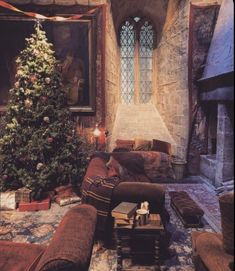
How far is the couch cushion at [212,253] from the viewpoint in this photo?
176 cm

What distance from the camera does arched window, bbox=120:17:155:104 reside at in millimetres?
7934

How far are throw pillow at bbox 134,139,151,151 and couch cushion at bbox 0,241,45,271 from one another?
4429 millimetres

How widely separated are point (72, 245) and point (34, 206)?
3.04 m

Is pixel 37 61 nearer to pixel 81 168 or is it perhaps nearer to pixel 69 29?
pixel 69 29

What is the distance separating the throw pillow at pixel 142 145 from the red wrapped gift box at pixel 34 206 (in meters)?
2.55

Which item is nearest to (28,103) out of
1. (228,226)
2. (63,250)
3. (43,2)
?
(43,2)

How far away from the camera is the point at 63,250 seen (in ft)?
5.88

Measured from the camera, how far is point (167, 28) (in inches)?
282

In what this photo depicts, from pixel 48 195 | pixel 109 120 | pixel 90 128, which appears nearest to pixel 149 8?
pixel 109 120

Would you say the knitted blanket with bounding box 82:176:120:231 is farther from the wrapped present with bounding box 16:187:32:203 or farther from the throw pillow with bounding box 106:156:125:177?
the wrapped present with bounding box 16:187:32:203

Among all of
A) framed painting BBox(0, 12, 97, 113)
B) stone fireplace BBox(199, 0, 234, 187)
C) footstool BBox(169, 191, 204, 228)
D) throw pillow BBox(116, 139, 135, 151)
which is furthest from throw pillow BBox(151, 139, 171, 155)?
footstool BBox(169, 191, 204, 228)

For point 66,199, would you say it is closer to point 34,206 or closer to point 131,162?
point 34,206

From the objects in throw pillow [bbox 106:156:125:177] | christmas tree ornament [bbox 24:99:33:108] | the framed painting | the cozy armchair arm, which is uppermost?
the framed painting

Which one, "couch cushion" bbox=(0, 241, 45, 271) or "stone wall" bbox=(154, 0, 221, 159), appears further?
"stone wall" bbox=(154, 0, 221, 159)
